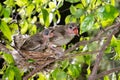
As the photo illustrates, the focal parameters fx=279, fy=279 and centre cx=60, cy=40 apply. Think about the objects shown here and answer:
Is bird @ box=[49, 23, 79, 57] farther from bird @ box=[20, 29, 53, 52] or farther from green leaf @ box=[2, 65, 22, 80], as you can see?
green leaf @ box=[2, 65, 22, 80]

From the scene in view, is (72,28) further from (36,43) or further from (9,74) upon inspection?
(9,74)

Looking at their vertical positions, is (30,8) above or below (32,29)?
above

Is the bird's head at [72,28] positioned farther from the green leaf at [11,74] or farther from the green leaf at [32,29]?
the green leaf at [11,74]

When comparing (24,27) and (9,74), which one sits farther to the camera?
(24,27)

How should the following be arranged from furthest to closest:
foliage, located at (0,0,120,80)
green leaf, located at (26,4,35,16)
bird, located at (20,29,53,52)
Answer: bird, located at (20,29,53,52)
green leaf, located at (26,4,35,16)
foliage, located at (0,0,120,80)

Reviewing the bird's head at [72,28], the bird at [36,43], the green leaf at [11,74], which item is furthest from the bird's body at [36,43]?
the green leaf at [11,74]

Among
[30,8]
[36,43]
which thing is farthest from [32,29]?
[30,8]

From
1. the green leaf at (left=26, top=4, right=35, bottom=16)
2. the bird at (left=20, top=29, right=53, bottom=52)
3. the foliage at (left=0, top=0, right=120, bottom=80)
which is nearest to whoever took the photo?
the foliage at (left=0, top=0, right=120, bottom=80)

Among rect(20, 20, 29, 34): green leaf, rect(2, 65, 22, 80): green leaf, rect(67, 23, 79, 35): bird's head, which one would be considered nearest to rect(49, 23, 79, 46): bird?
rect(67, 23, 79, 35): bird's head

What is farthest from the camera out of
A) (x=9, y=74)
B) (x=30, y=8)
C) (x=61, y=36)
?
(x=61, y=36)

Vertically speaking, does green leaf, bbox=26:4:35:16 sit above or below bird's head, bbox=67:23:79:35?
above

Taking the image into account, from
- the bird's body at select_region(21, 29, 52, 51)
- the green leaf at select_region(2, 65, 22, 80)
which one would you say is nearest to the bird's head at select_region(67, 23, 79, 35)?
the bird's body at select_region(21, 29, 52, 51)

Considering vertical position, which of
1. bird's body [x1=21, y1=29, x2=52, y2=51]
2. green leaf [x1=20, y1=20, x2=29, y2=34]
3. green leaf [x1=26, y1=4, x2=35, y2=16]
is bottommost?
bird's body [x1=21, y1=29, x2=52, y2=51]

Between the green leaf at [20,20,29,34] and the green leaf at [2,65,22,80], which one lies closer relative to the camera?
the green leaf at [2,65,22,80]
